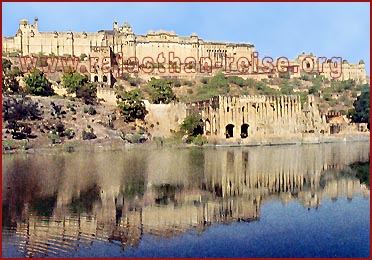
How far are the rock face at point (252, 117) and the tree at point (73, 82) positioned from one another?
32.2 ft

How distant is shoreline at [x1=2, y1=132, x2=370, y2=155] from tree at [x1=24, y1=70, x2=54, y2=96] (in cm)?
1008

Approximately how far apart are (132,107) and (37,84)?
8.15 metres

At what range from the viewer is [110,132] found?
3784 centimetres

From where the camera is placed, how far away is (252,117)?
3947 cm

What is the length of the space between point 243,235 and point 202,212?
264 centimetres

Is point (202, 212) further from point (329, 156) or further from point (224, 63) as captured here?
point (224, 63)

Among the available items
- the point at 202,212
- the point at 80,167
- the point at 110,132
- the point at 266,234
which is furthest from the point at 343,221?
the point at 110,132

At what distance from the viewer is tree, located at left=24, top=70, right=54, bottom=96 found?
43156 millimetres

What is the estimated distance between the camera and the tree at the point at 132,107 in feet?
134

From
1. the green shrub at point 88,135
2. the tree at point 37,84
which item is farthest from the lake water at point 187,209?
the tree at point 37,84

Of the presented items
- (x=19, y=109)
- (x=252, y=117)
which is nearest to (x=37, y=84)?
(x=19, y=109)

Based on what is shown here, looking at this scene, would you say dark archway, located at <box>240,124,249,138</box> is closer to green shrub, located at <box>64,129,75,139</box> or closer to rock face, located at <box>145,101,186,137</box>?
rock face, located at <box>145,101,186,137</box>

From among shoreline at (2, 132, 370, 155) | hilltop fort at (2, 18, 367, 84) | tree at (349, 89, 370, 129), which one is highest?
hilltop fort at (2, 18, 367, 84)

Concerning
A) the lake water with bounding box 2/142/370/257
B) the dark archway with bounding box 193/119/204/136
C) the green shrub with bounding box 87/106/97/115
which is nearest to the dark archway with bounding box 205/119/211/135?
the dark archway with bounding box 193/119/204/136
